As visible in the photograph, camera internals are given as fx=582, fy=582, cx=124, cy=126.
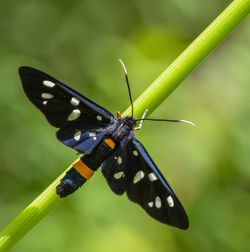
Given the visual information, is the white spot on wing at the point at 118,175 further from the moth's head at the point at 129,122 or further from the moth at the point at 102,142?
the moth's head at the point at 129,122

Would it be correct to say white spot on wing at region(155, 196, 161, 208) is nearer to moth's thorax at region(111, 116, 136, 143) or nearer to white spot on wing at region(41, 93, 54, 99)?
moth's thorax at region(111, 116, 136, 143)

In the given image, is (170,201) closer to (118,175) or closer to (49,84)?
(118,175)

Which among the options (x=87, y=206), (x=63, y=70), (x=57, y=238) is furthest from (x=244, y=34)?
(x=57, y=238)

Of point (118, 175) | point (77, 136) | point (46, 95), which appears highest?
point (46, 95)

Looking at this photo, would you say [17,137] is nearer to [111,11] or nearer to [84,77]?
[84,77]

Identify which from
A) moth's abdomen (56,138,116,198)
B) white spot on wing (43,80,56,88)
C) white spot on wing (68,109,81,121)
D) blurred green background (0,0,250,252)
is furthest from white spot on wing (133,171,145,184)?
blurred green background (0,0,250,252)

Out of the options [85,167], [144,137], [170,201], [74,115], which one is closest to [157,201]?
[170,201]
